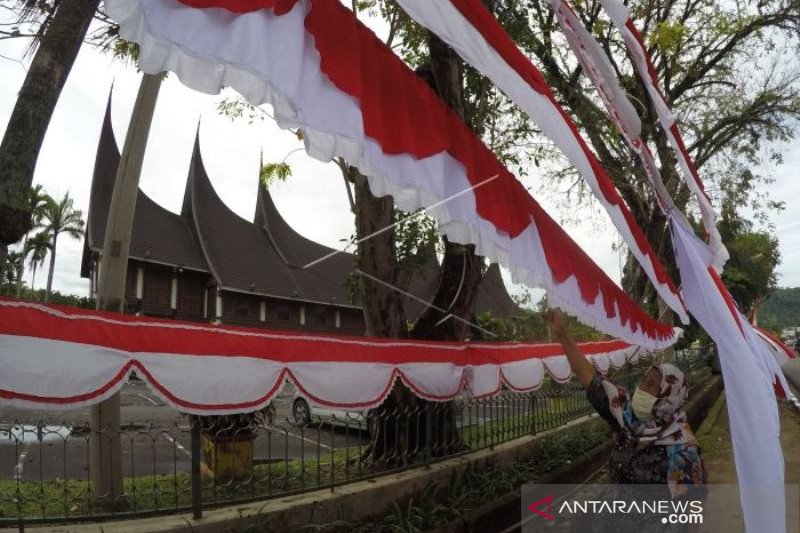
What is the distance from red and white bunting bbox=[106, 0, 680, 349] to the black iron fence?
2.30 metres

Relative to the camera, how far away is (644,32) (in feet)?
47.8

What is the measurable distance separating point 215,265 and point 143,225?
307 centimetres

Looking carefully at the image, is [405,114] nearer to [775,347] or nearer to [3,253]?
[3,253]

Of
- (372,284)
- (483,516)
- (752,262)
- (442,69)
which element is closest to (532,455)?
(483,516)

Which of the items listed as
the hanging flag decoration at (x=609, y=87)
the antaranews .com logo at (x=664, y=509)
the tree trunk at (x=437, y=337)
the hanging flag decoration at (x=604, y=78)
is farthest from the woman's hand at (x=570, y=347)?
the tree trunk at (x=437, y=337)

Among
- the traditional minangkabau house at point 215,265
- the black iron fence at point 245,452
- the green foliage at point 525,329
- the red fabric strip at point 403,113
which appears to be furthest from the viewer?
the traditional minangkabau house at point 215,265

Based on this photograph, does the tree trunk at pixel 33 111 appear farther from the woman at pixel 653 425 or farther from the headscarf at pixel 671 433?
the headscarf at pixel 671 433

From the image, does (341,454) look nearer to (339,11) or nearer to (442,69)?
(442,69)

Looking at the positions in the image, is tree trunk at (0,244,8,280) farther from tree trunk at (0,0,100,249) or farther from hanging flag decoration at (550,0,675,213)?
hanging flag decoration at (550,0,675,213)

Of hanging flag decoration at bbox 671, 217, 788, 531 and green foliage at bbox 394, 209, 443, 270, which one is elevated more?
green foliage at bbox 394, 209, 443, 270

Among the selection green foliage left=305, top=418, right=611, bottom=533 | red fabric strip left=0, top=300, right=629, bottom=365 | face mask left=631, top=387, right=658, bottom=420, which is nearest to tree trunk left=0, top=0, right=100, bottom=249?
red fabric strip left=0, top=300, right=629, bottom=365

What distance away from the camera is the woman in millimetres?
2988

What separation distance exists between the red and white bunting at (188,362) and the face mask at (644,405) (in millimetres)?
1756

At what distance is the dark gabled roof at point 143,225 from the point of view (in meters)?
19.8
